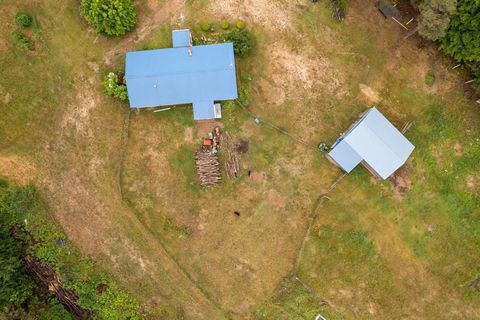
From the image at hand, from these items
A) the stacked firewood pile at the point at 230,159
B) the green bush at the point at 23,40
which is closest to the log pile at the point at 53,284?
the stacked firewood pile at the point at 230,159

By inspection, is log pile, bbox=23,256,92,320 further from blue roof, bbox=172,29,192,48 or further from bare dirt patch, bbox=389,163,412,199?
bare dirt patch, bbox=389,163,412,199

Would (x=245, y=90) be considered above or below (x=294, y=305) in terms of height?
above

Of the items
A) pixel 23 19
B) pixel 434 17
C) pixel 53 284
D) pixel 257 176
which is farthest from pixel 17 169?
pixel 434 17

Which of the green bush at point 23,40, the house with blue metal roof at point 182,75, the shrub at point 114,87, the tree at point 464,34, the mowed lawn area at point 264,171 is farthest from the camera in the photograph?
the mowed lawn area at point 264,171

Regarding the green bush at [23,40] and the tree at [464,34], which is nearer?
the tree at [464,34]

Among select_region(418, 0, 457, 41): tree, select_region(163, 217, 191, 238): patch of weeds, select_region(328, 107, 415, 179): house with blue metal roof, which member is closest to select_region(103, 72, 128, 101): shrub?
select_region(163, 217, 191, 238): patch of weeds

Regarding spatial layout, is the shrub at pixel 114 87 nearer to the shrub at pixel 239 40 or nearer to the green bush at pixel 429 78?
the shrub at pixel 239 40

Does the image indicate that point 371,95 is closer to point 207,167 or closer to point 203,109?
point 203,109
